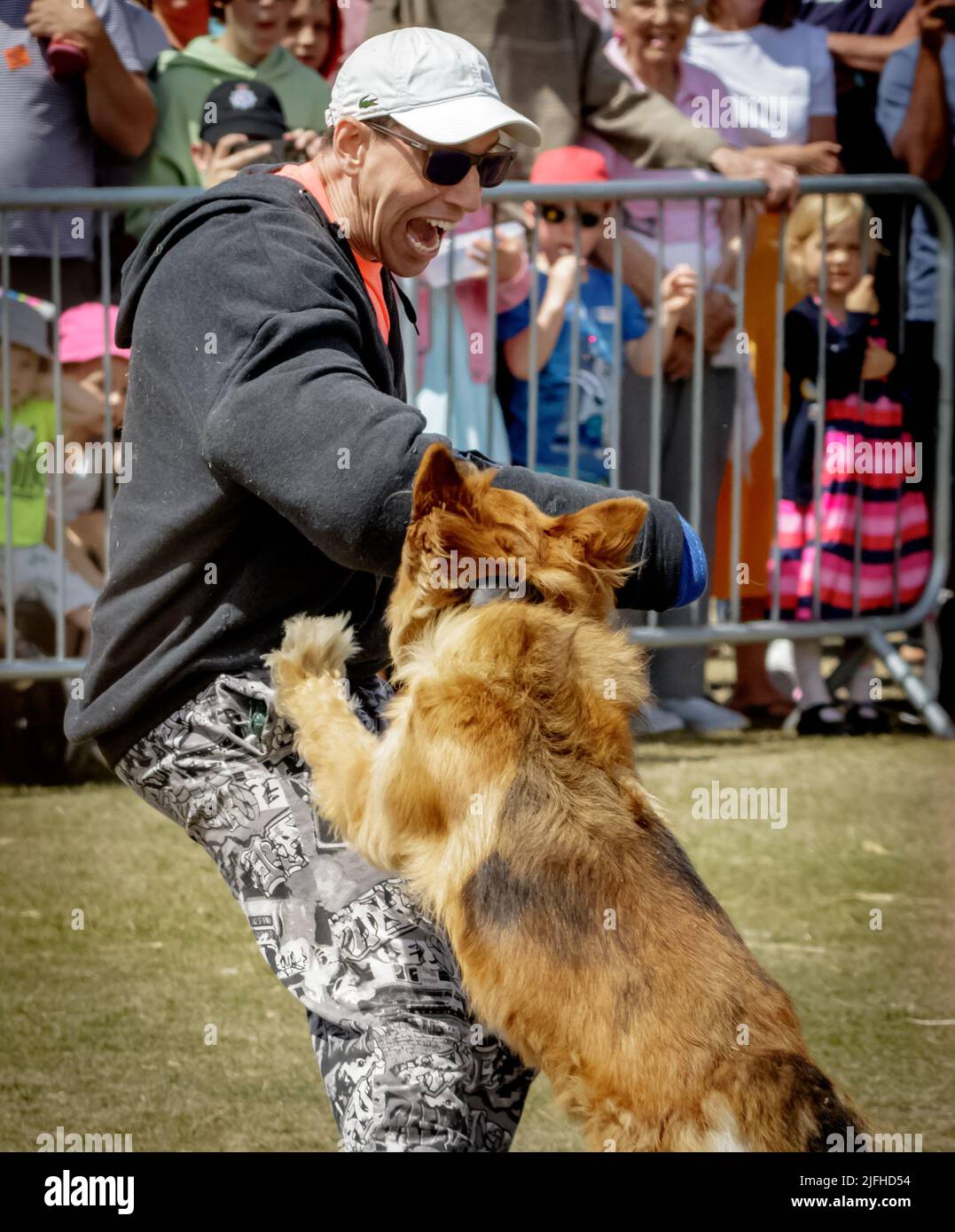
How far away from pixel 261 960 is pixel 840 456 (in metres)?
4.17

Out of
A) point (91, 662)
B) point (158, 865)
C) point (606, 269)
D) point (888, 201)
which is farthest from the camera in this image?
point (888, 201)

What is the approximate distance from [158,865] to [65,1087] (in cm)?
166

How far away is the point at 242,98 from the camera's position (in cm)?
654

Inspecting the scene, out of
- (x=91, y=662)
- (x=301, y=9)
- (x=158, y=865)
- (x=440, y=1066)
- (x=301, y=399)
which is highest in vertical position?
(x=301, y=9)

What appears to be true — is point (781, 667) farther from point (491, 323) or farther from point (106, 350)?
point (106, 350)

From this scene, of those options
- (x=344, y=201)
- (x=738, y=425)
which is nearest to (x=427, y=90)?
(x=344, y=201)

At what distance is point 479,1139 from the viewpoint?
2.49m

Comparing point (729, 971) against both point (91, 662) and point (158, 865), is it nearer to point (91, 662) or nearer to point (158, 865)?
point (91, 662)

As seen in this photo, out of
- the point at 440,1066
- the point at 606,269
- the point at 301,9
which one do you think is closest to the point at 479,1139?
the point at 440,1066

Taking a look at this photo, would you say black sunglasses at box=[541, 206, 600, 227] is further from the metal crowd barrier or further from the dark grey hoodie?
the dark grey hoodie

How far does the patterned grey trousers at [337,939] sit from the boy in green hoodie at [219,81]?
170 inches

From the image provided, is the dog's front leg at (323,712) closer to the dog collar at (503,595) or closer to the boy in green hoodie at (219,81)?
the dog collar at (503,595)

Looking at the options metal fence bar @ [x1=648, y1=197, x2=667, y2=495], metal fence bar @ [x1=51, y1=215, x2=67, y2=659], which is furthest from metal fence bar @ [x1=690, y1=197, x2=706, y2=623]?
metal fence bar @ [x1=51, y1=215, x2=67, y2=659]

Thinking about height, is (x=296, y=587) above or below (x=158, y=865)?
above
